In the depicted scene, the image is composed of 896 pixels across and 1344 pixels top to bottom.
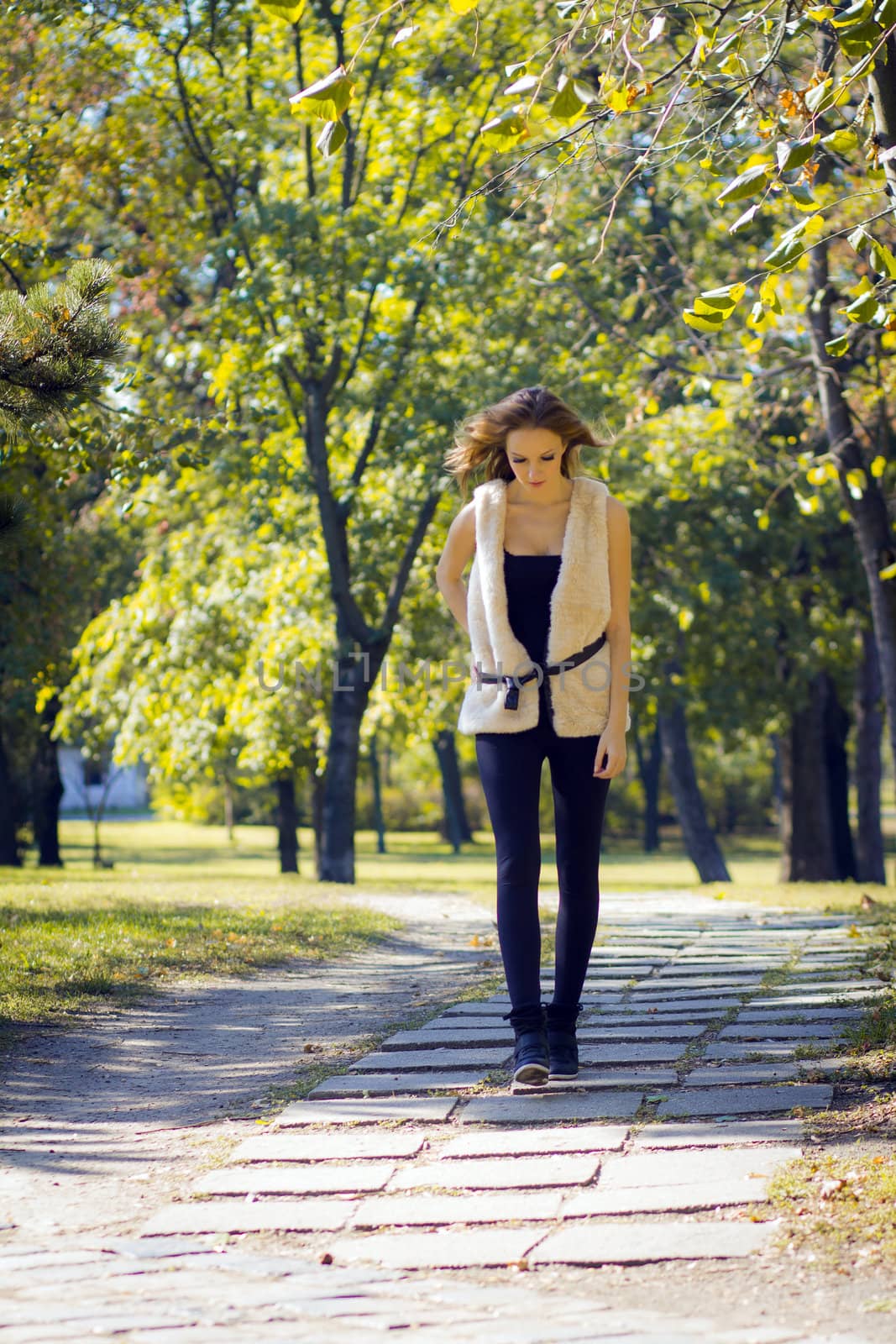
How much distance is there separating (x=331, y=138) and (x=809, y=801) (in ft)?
55.5

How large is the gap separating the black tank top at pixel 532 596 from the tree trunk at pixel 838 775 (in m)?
16.4

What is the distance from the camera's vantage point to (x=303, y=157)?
15867 millimetres

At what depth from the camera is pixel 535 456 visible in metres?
4.79

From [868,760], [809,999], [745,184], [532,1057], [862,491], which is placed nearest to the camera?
[745,184]

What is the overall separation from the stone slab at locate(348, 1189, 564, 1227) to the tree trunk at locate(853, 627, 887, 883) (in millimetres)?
16431

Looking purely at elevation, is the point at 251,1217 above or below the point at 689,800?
below

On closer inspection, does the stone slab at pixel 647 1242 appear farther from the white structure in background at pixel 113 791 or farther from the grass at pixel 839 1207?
the white structure in background at pixel 113 791

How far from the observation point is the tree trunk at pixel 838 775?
20484mm

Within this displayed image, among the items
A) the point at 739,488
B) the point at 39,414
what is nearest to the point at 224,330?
the point at 739,488

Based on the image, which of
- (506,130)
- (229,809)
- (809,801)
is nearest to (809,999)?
(506,130)

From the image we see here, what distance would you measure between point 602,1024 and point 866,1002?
105 cm

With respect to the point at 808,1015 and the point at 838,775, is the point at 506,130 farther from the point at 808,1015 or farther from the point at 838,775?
the point at 838,775

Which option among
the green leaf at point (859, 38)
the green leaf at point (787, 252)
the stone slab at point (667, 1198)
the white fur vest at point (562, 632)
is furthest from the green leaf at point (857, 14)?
the stone slab at point (667, 1198)

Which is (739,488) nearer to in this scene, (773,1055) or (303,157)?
(303,157)
